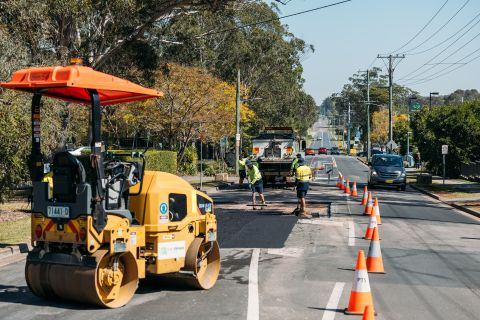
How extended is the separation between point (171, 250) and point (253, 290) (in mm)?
1448

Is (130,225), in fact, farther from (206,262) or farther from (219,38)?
(219,38)

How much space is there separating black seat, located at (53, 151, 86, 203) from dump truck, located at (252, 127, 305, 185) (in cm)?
2522

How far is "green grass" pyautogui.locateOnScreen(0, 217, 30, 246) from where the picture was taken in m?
14.5

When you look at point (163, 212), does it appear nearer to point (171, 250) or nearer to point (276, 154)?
point (171, 250)

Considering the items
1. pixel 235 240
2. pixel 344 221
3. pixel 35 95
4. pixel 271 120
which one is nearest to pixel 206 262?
pixel 35 95

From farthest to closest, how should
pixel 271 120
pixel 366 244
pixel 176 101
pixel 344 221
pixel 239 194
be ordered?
pixel 271 120 → pixel 176 101 → pixel 239 194 → pixel 344 221 → pixel 366 244

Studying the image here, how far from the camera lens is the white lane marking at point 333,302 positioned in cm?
836

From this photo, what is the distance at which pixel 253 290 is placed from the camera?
982 cm

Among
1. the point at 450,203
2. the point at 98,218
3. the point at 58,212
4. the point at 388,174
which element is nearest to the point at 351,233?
the point at 98,218

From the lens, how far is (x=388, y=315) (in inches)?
331

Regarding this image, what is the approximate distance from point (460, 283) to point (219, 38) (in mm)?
51223

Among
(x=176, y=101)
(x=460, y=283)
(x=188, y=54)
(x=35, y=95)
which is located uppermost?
(x=188, y=54)

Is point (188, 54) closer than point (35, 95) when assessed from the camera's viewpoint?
No

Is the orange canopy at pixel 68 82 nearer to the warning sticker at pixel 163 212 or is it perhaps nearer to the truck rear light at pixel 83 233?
the warning sticker at pixel 163 212
